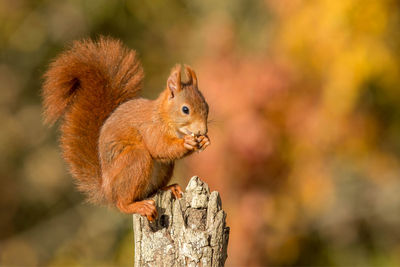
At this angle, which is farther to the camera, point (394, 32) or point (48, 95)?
point (394, 32)

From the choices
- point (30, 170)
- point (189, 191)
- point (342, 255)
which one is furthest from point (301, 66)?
point (30, 170)

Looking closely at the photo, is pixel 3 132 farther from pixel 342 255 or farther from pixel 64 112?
pixel 64 112

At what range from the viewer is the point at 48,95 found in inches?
93.0

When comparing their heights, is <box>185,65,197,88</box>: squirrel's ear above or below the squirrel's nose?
above

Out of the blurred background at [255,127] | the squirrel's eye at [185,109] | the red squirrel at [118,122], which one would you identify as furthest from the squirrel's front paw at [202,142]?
the blurred background at [255,127]

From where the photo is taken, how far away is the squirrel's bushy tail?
7.80ft

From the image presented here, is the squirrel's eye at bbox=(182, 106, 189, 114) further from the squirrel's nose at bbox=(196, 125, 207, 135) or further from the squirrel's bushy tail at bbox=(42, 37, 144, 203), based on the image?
the squirrel's bushy tail at bbox=(42, 37, 144, 203)

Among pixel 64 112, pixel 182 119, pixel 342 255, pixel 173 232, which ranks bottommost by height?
pixel 173 232

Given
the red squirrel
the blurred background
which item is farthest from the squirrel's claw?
the blurred background

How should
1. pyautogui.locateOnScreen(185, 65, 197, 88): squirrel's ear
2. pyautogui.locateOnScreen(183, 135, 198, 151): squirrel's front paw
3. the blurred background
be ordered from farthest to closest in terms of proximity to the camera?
the blurred background
pyautogui.locateOnScreen(185, 65, 197, 88): squirrel's ear
pyautogui.locateOnScreen(183, 135, 198, 151): squirrel's front paw

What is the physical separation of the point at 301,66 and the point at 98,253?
3.03 m

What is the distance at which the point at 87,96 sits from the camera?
2.40 m

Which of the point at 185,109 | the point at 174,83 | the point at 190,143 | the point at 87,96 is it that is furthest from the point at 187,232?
the point at 87,96

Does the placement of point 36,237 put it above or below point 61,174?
below
